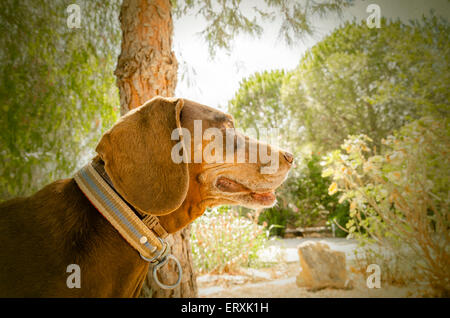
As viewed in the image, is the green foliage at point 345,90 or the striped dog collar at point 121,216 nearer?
the striped dog collar at point 121,216

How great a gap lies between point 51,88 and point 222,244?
394 cm

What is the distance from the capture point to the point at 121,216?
1257mm

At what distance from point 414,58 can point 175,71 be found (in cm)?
345

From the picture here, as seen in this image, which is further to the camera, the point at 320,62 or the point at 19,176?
the point at 320,62

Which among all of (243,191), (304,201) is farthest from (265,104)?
(243,191)

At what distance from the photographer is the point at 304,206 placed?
11.9 meters

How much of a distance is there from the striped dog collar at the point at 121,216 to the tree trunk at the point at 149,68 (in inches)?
56.6

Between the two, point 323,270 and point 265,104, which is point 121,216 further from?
point 265,104

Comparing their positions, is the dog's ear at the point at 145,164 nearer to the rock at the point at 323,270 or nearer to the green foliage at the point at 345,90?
the rock at the point at 323,270

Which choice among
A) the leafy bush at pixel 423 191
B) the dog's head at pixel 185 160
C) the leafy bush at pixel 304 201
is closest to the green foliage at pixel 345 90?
the leafy bush at pixel 304 201

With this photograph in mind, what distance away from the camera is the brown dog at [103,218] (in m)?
1.14
